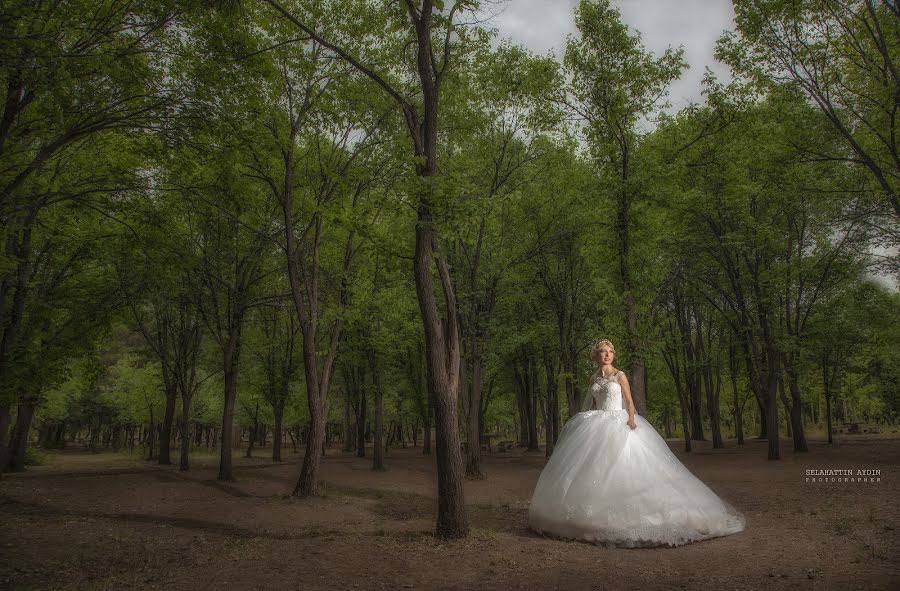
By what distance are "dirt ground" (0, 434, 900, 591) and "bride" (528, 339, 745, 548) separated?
0.23m

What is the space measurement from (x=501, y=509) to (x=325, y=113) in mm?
11639

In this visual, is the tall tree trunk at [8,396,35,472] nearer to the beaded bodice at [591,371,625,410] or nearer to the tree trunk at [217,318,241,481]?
the tree trunk at [217,318,241,481]

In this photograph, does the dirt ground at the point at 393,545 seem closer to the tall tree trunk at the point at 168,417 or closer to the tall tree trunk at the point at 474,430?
the tall tree trunk at the point at 474,430

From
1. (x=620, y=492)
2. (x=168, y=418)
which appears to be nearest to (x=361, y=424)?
(x=168, y=418)

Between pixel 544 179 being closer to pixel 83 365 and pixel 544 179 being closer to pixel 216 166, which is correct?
pixel 216 166

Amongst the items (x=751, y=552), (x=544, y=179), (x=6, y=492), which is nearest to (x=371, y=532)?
(x=751, y=552)

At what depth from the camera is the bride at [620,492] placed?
7297 millimetres

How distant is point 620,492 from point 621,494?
31mm

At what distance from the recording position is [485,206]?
7.89 meters

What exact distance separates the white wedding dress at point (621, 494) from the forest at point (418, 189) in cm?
154

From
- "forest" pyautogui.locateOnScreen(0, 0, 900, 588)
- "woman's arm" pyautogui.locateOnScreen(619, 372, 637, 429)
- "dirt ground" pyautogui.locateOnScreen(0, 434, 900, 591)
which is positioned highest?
"forest" pyautogui.locateOnScreen(0, 0, 900, 588)

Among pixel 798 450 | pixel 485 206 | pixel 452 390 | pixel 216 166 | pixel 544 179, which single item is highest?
pixel 544 179

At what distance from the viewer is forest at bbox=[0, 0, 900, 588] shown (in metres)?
8.72

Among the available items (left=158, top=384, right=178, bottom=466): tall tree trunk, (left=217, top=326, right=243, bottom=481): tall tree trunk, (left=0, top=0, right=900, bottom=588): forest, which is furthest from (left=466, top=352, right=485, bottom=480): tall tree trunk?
(left=158, top=384, right=178, bottom=466): tall tree trunk
